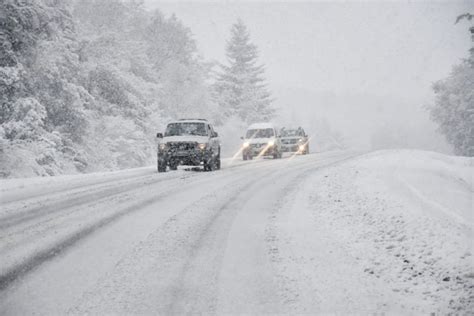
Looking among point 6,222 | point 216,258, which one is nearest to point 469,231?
point 216,258

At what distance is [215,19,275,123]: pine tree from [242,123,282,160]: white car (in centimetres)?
1747

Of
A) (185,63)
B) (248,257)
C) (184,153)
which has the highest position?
(185,63)

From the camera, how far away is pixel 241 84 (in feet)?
162

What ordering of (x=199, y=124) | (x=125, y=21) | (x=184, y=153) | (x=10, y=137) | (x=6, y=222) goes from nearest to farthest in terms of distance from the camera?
(x=6, y=222)
(x=10, y=137)
(x=184, y=153)
(x=199, y=124)
(x=125, y=21)

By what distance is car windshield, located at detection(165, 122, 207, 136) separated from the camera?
18344mm

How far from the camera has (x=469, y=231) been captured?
5832 mm

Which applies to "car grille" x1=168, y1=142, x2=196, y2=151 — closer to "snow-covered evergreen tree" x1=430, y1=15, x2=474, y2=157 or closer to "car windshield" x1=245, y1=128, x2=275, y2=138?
"car windshield" x1=245, y1=128, x2=275, y2=138

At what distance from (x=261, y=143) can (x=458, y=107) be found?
24638mm

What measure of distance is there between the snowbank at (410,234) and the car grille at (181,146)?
7.23m

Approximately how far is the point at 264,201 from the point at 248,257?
426 centimetres

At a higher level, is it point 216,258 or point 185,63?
point 185,63

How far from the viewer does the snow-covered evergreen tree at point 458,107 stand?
136 feet

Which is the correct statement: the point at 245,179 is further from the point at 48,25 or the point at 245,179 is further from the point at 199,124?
the point at 48,25

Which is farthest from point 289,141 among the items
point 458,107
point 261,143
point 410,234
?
point 410,234
